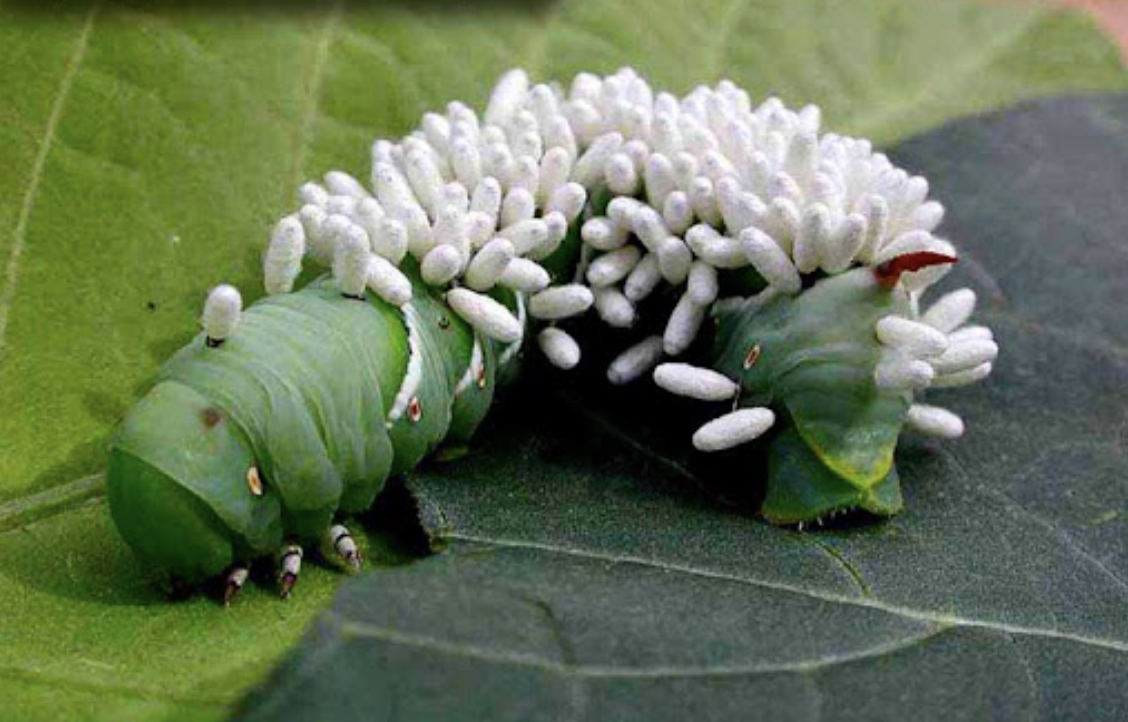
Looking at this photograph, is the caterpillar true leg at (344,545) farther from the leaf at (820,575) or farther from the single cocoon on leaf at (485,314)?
the single cocoon on leaf at (485,314)

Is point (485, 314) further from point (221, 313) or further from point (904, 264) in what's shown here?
point (904, 264)

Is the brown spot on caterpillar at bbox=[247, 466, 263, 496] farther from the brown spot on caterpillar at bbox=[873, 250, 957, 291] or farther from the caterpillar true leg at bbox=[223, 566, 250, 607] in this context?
the brown spot on caterpillar at bbox=[873, 250, 957, 291]

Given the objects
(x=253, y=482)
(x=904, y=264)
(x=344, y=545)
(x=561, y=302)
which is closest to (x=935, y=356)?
(x=904, y=264)

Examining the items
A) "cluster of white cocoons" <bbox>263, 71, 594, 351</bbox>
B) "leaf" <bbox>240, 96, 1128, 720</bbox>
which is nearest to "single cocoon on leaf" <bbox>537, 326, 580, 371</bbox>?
"cluster of white cocoons" <bbox>263, 71, 594, 351</bbox>

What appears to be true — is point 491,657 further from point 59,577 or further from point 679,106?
point 679,106

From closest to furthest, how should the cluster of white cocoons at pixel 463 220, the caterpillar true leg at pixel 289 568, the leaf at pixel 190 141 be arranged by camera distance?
the leaf at pixel 190 141 < the caterpillar true leg at pixel 289 568 < the cluster of white cocoons at pixel 463 220

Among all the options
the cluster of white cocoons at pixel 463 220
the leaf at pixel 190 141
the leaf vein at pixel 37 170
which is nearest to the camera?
the leaf at pixel 190 141

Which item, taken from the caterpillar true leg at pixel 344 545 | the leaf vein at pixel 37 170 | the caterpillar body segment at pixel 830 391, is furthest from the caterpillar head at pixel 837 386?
the leaf vein at pixel 37 170

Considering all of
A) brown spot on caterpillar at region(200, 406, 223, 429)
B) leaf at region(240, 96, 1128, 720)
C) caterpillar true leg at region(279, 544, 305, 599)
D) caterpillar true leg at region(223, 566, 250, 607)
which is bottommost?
caterpillar true leg at region(223, 566, 250, 607)
